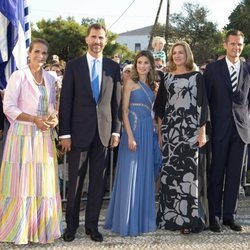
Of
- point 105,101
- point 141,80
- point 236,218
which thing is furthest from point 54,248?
point 236,218

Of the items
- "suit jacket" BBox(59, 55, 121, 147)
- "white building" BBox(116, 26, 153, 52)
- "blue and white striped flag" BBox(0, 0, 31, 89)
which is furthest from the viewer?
"white building" BBox(116, 26, 153, 52)

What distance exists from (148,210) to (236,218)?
128 cm

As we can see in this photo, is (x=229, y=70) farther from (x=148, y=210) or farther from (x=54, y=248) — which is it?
(x=54, y=248)

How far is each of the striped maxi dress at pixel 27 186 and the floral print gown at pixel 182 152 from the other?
1263mm

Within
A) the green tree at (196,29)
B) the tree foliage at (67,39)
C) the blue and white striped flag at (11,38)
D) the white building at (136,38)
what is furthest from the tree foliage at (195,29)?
the white building at (136,38)

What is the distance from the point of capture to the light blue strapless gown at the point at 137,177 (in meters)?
4.84

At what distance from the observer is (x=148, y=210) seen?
4.95 m

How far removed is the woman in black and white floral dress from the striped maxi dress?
1.26 m

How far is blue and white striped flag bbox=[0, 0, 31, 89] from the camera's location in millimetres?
5500

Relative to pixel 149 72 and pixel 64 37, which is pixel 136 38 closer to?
pixel 64 37

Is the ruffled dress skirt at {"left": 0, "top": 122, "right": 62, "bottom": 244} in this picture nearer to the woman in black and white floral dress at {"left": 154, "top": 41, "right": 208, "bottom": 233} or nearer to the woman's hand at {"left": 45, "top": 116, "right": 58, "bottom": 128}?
the woman's hand at {"left": 45, "top": 116, "right": 58, "bottom": 128}

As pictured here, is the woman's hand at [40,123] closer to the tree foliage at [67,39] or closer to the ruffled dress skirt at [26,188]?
the ruffled dress skirt at [26,188]

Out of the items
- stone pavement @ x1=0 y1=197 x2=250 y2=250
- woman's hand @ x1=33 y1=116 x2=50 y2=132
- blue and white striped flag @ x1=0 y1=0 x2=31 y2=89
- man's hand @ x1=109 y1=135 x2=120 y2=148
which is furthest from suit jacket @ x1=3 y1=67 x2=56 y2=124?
stone pavement @ x1=0 y1=197 x2=250 y2=250

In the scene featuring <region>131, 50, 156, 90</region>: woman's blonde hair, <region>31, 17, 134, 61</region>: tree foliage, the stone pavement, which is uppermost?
<region>31, 17, 134, 61</region>: tree foliage
